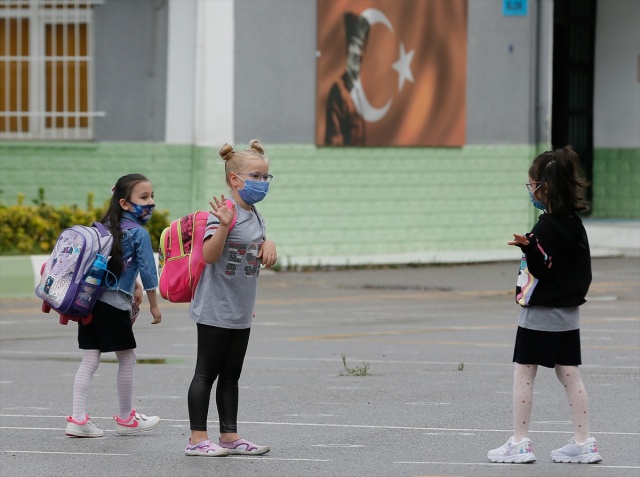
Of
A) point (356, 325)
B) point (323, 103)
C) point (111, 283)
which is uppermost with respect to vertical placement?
point (323, 103)

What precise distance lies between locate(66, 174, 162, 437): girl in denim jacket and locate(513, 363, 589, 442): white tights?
2.23 m

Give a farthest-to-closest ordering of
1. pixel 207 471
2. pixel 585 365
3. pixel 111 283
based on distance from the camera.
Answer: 1. pixel 585 365
2. pixel 111 283
3. pixel 207 471

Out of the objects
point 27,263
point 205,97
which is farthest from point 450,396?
point 205,97

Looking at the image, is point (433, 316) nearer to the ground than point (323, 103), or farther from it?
nearer to the ground

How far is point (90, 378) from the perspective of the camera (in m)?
8.77

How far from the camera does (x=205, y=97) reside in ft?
67.2

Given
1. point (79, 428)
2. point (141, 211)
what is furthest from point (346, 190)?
point (79, 428)

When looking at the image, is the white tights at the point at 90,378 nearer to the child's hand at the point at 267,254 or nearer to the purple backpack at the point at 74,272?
the purple backpack at the point at 74,272

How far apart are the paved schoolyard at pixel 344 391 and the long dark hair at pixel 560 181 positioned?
1.33 metres

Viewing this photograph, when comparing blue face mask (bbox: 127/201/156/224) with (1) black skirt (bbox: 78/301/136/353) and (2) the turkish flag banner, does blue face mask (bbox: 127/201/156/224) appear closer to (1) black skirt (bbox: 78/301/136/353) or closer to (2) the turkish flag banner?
(1) black skirt (bbox: 78/301/136/353)

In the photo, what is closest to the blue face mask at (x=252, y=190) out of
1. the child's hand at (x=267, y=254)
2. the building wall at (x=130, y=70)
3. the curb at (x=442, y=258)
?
the child's hand at (x=267, y=254)

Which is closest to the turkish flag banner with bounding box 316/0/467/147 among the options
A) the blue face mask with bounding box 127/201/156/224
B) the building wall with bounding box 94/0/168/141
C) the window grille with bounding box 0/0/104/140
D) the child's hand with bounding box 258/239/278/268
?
the building wall with bounding box 94/0/168/141

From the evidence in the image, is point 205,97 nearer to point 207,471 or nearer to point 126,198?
point 126,198

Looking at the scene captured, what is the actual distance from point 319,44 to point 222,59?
157 centimetres
